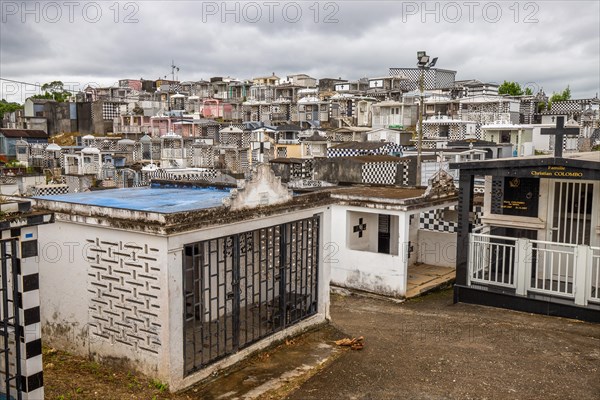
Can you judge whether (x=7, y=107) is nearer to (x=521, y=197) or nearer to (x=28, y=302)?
(x=521, y=197)

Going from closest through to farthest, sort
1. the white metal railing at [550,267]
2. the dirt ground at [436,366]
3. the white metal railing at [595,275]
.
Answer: the dirt ground at [436,366]
the white metal railing at [595,275]
the white metal railing at [550,267]

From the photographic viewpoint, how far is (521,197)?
12531mm

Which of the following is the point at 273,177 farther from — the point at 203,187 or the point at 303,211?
the point at 203,187

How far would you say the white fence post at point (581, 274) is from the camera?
36.0ft

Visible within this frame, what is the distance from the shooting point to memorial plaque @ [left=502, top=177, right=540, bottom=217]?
1237cm

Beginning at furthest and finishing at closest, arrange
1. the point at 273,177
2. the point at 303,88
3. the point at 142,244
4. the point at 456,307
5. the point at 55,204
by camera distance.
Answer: the point at 303,88 < the point at 456,307 < the point at 273,177 < the point at 55,204 < the point at 142,244


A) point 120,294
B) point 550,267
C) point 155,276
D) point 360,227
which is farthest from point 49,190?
point 550,267

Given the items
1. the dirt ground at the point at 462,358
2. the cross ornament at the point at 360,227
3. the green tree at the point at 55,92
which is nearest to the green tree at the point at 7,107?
the green tree at the point at 55,92

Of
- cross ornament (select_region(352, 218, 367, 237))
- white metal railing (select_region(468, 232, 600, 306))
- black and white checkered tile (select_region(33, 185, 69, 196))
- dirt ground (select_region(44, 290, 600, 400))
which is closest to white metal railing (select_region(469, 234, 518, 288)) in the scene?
white metal railing (select_region(468, 232, 600, 306))

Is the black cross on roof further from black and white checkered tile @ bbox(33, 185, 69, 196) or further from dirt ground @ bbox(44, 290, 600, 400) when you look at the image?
black and white checkered tile @ bbox(33, 185, 69, 196)

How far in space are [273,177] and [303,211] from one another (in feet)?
3.62

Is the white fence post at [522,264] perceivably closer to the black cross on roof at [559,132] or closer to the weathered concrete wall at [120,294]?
the black cross on roof at [559,132]

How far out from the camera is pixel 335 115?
61688 mm

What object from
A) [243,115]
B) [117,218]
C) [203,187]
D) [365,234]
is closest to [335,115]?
[243,115]
